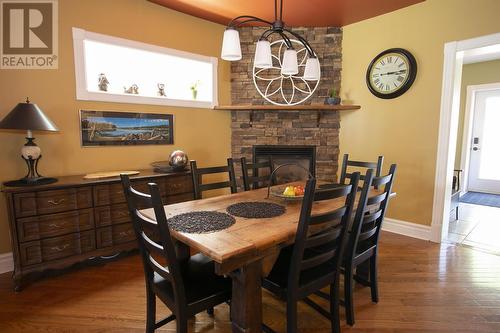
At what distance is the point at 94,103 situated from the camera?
9.00 feet

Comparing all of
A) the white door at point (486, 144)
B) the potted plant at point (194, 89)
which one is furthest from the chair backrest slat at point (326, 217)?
the white door at point (486, 144)

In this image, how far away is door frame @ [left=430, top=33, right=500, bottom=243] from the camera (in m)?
2.83

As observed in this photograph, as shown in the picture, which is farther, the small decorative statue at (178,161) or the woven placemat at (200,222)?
the small decorative statue at (178,161)

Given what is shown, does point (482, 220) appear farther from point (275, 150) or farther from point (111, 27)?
point (111, 27)

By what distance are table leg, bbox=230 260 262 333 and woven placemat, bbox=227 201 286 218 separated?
36cm

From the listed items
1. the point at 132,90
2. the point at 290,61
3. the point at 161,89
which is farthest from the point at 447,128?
the point at 132,90

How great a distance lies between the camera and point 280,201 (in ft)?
6.43

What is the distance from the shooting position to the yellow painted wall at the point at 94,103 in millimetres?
2389

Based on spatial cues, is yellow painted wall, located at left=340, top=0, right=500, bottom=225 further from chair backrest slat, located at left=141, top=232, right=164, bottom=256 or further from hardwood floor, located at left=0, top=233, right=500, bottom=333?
chair backrest slat, located at left=141, top=232, right=164, bottom=256

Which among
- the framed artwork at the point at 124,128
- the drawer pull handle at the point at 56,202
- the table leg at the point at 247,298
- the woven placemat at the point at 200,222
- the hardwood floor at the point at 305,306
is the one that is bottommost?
the hardwood floor at the point at 305,306

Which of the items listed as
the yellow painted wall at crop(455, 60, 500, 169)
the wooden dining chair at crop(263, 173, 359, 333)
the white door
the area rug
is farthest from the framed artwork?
the white door

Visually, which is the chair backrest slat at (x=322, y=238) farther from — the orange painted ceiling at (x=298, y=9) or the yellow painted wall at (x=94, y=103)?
the orange painted ceiling at (x=298, y=9)

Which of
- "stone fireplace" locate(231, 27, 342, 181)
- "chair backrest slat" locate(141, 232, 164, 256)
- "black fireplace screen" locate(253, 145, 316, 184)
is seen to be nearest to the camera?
"chair backrest slat" locate(141, 232, 164, 256)

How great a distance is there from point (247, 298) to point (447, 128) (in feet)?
9.37
